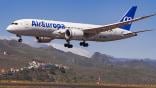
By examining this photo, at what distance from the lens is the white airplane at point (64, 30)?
347 ft

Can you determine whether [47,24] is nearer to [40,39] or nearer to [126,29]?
[40,39]

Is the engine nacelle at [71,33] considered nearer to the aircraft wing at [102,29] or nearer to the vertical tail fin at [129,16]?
the aircraft wing at [102,29]

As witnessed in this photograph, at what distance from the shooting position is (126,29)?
419 feet

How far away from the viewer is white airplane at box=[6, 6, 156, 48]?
347 ft

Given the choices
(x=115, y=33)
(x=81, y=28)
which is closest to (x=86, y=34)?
(x=81, y=28)

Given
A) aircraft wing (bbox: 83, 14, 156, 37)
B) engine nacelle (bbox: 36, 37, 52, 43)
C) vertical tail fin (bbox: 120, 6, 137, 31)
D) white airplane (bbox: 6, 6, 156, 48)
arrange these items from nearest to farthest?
white airplane (bbox: 6, 6, 156, 48) < aircraft wing (bbox: 83, 14, 156, 37) < engine nacelle (bbox: 36, 37, 52, 43) < vertical tail fin (bbox: 120, 6, 137, 31)

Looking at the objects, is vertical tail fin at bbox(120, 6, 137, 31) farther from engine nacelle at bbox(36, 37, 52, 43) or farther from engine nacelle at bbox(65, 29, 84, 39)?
engine nacelle at bbox(36, 37, 52, 43)

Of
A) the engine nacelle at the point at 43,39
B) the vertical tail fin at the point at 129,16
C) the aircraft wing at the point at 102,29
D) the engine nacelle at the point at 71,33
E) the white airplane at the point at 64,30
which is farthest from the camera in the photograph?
the vertical tail fin at the point at 129,16

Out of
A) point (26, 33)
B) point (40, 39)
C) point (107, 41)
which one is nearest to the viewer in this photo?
point (26, 33)

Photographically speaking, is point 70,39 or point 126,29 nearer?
point 70,39

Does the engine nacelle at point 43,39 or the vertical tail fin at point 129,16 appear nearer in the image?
the engine nacelle at point 43,39

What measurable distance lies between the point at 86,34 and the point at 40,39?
36.1 ft

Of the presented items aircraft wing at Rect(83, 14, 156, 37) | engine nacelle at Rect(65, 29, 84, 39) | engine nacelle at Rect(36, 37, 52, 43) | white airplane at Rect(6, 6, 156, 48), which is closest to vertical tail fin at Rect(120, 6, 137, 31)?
white airplane at Rect(6, 6, 156, 48)

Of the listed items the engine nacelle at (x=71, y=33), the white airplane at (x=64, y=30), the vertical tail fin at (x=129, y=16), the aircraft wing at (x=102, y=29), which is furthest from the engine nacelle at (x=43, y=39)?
the vertical tail fin at (x=129, y=16)
